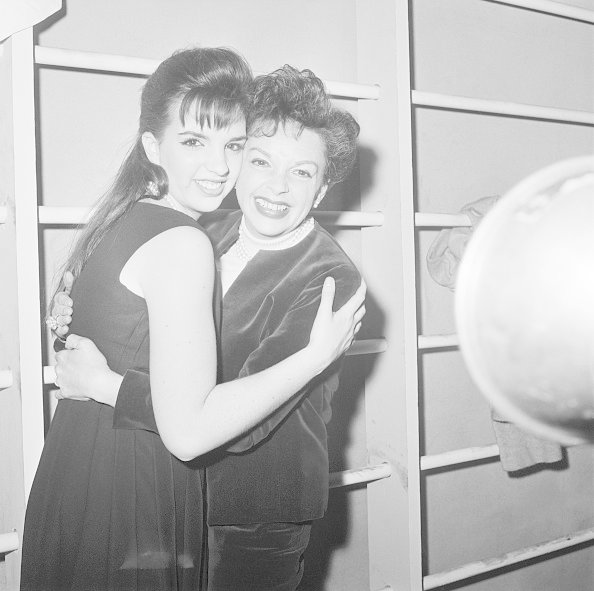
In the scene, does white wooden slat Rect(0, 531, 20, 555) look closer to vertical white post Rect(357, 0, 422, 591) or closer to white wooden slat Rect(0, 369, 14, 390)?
white wooden slat Rect(0, 369, 14, 390)

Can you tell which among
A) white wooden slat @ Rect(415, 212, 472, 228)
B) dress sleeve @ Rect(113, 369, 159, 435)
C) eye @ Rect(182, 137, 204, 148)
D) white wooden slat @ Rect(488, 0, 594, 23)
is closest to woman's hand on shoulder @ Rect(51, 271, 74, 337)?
dress sleeve @ Rect(113, 369, 159, 435)

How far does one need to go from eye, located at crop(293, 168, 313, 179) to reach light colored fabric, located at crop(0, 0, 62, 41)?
37cm

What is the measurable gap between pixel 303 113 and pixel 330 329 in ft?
0.89

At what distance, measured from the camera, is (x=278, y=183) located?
801 mm

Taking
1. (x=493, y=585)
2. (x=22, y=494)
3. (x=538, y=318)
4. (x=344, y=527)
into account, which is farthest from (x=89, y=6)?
(x=493, y=585)

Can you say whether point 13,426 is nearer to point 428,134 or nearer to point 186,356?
point 186,356

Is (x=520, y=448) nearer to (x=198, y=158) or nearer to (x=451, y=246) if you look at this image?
(x=451, y=246)

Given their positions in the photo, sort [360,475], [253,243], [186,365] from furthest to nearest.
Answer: [360,475] < [253,243] < [186,365]

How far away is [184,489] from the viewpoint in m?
0.80

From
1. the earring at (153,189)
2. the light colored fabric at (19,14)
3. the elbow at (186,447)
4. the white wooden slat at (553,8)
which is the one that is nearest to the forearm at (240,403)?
the elbow at (186,447)

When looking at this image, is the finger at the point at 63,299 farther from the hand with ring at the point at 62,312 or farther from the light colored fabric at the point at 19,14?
the light colored fabric at the point at 19,14

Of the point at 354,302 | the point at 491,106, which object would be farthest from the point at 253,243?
the point at 491,106

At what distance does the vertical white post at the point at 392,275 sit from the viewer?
1033 millimetres

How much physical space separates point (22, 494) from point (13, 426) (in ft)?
0.28
